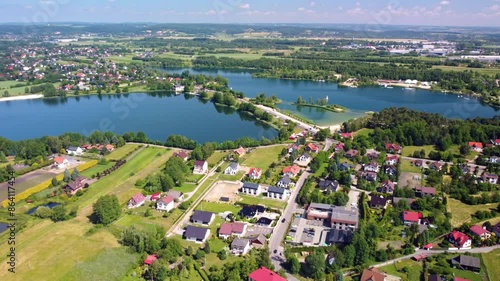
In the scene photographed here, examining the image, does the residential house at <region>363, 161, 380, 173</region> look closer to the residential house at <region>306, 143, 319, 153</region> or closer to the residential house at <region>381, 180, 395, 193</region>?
the residential house at <region>381, 180, 395, 193</region>

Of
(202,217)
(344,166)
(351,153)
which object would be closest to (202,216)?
(202,217)

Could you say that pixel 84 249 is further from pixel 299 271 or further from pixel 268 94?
pixel 268 94

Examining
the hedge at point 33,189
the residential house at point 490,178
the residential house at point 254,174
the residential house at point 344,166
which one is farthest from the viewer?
the residential house at point 344,166

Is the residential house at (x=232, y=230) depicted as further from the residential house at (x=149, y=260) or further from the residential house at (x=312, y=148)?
the residential house at (x=312, y=148)

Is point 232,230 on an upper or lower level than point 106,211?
lower

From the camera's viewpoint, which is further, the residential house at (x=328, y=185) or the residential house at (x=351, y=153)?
the residential house at (x=351, y=153)

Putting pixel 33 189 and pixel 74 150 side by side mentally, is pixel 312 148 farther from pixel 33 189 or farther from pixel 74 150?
pixel 33 189

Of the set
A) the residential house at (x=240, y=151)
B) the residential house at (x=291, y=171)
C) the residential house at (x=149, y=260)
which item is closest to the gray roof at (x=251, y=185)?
the residential house at (x=291, y=171)

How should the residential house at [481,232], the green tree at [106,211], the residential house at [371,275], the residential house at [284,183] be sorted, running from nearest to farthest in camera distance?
the residential house at [371,275], the residential house at [481,232], the green tree at [106,211], the residential house at [284,183]
